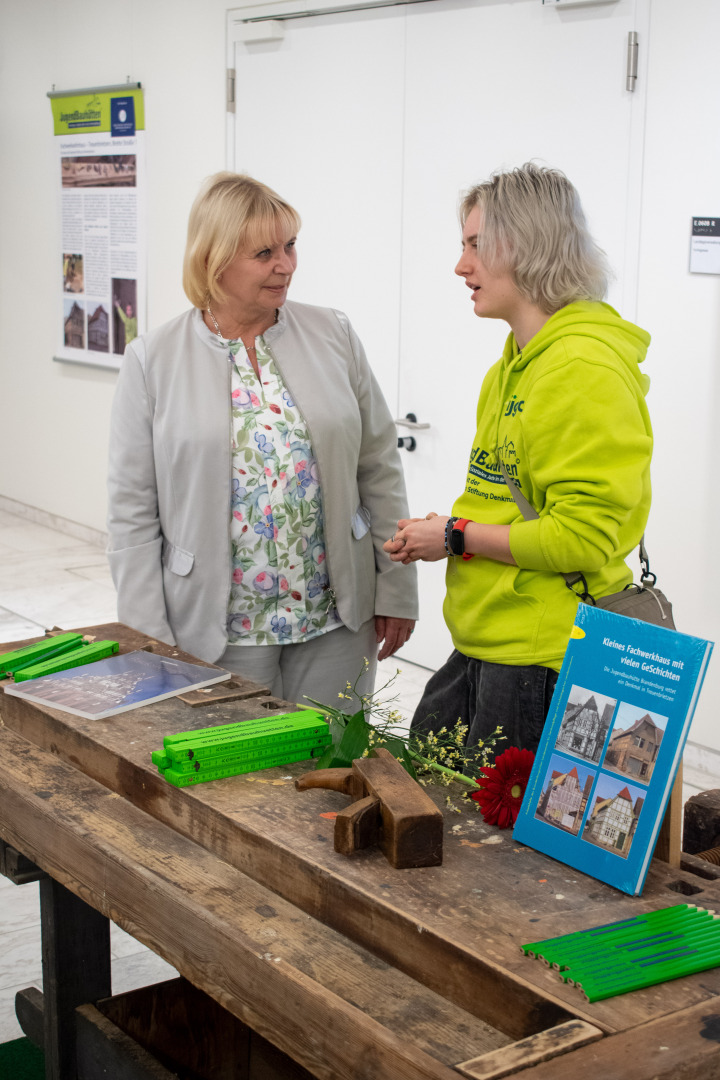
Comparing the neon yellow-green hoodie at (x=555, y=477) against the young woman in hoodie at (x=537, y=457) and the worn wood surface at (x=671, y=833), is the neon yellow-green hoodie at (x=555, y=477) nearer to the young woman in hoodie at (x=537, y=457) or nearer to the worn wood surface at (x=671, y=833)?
the young woman in hoodie at (x=537, y=457)

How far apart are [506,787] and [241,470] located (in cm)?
97

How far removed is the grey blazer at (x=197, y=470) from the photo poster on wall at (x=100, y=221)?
12.6 ft

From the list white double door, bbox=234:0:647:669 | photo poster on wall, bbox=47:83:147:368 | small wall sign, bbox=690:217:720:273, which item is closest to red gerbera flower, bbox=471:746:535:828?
small wall sign, bbox=690:217:720:273

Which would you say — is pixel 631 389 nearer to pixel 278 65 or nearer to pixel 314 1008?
pixel 314 1008

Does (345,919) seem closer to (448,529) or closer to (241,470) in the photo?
(448,529)

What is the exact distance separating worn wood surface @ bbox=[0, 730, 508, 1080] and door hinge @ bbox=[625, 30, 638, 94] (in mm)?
2767

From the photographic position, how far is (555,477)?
65.9 inches

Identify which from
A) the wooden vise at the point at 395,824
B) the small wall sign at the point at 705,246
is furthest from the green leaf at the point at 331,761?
the small wall sign at the point at 705,246

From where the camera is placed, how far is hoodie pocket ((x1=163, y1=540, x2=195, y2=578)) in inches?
88.0

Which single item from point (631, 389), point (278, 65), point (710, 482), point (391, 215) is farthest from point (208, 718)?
point (278, 65)

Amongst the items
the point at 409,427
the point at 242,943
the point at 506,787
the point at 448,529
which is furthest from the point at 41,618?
the point at 242,943

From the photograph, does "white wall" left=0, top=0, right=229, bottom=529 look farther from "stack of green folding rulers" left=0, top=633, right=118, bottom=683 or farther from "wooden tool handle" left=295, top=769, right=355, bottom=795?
"wooden tool handle" left=295, top=769, right=355, bottom=795

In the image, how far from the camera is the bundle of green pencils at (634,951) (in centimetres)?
114

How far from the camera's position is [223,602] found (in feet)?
7.30
